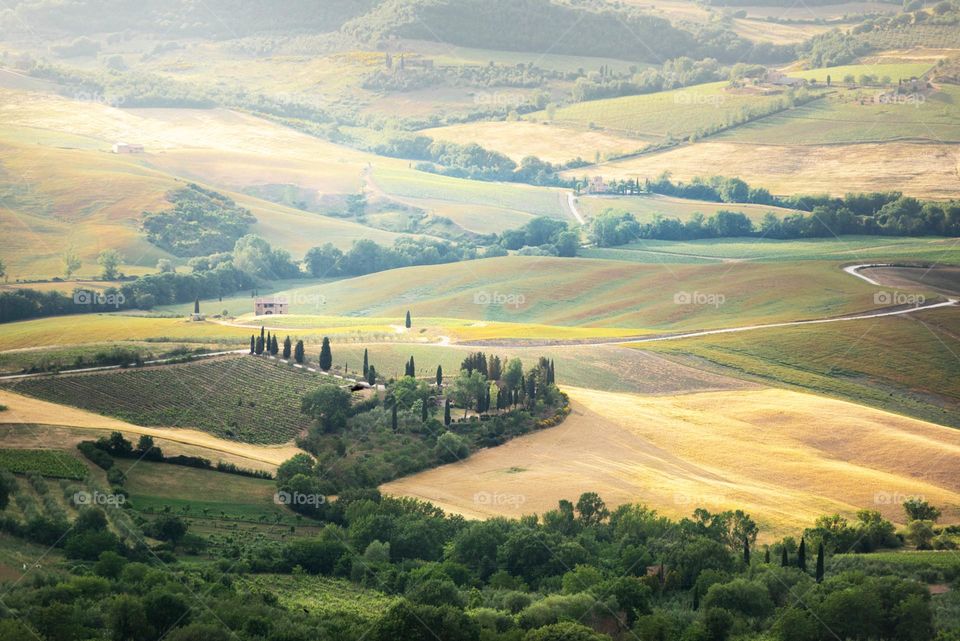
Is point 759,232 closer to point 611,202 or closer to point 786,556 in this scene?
point 611,202

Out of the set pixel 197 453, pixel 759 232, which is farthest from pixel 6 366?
pixel 759 232

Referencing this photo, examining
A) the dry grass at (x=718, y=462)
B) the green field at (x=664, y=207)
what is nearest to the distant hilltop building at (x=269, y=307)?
the dry grass at (x=718, y=462)

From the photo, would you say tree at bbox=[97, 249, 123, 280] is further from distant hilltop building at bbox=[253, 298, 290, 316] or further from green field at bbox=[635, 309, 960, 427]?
green field at bbox=[635, 309, 960, 427]

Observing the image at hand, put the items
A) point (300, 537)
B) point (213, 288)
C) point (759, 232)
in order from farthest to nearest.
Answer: point (759, 232) → point (213, 288) → point (300, 537)

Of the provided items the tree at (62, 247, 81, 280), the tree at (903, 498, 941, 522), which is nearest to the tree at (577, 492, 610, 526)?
the tree at (903, 498, 941, 522)

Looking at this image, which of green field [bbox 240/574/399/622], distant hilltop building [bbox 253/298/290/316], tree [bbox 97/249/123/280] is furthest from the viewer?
tree [bbox 97/249/123/280]

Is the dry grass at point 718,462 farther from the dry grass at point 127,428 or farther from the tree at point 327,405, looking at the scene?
the dry grass at point 127,428

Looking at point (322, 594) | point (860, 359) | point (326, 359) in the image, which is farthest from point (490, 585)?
point (860, 359)
